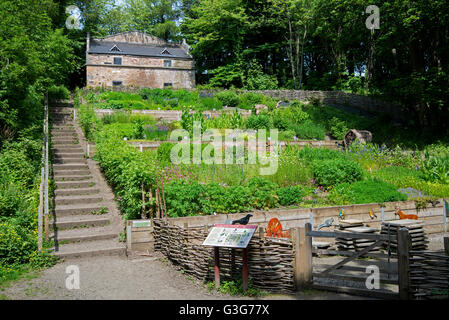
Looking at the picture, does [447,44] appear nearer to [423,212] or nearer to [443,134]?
[443,134]

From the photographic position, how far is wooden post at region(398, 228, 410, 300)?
17.5 feet

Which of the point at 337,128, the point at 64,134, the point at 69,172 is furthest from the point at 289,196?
the point at 337,128

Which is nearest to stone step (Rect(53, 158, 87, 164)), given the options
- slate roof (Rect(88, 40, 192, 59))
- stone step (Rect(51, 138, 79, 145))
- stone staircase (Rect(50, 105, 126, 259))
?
stone staircase (Rect(50, 105, 126, 259))

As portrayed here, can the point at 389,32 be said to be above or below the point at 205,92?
above

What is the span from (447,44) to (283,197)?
18.2 meters

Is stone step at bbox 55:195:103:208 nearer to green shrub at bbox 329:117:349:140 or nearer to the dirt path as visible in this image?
the dirt path

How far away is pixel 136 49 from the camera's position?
34719 millimetres

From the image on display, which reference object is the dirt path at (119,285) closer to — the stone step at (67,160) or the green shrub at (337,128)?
the stone step at (67,160)

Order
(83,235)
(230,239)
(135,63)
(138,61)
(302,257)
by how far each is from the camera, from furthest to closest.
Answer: (138,61) → (135,63) → (83,235) → (302,257) → (230,239)

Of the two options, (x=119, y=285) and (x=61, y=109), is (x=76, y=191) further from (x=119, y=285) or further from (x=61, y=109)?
(x=61, y=109)

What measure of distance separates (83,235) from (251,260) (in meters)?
4.45

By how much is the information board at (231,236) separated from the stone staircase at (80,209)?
3.07 meters

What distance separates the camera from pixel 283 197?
32.2 ft
